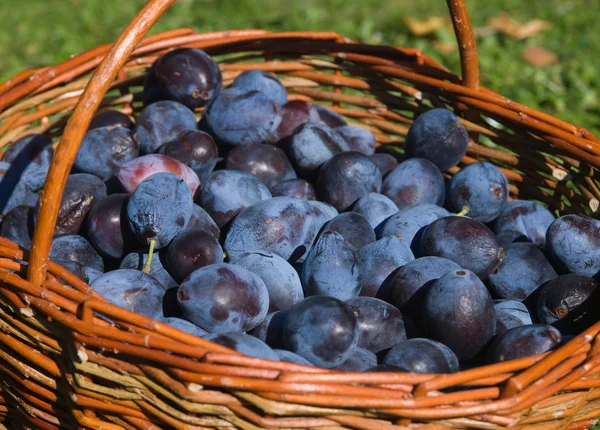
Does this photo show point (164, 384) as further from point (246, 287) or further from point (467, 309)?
point (467, 309)

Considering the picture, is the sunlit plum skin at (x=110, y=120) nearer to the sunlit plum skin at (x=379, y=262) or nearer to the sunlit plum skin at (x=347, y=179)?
the sunlit plum skin at (x=347, y=179)

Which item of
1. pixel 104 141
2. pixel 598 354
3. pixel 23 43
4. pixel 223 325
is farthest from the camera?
pixel 23 43

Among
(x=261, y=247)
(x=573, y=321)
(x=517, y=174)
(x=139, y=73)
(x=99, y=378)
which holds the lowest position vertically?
(x=99, y=378)

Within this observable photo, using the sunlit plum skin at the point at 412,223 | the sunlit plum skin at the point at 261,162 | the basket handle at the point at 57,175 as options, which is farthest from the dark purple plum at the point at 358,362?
the sunlit plum skin at the point at 261,162

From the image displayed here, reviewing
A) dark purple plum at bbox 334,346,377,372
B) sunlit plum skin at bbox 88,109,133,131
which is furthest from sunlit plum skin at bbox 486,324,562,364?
sunlit plum skin at bbox 88,109,133,131

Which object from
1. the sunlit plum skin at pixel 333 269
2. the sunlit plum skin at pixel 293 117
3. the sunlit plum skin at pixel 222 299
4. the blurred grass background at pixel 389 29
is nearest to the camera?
the sunlit plum skin at pixel 222 299

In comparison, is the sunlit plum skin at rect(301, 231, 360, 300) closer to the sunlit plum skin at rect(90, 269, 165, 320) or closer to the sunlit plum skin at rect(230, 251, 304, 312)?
the sunlit plum skin at rect(230, 251, 304, 312)

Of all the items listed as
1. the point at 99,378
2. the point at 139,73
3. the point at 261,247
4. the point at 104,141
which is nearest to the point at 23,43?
the point at 139,73

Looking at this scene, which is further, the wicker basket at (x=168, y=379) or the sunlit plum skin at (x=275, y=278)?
the sunlit plum skin at (x=275, y=278)
